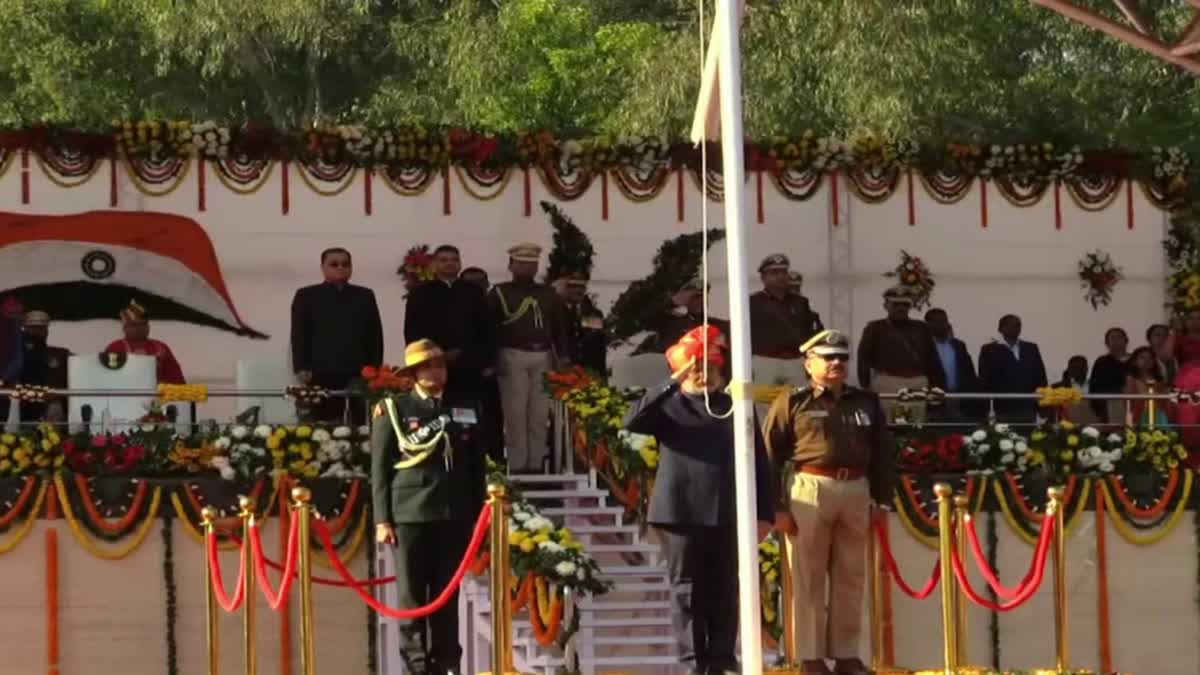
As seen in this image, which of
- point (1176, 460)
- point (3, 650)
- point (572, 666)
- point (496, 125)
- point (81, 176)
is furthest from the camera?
point (496, 125)

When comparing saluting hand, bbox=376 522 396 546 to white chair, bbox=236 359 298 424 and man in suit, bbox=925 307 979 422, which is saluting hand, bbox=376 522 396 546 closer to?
white chair, bbox=236 359 298 424

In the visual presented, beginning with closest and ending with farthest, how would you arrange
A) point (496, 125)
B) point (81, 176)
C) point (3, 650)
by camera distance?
point (3, 650) → point (81, 176) → point (496, 125)

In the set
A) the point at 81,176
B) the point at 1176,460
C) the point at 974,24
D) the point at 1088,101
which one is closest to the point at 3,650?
the point at 81,176

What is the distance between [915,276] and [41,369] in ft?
23.7

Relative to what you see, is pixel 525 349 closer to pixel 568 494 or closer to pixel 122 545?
pixel 568 494

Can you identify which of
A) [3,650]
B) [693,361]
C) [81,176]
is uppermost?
[81,176]

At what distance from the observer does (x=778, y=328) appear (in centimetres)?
2005

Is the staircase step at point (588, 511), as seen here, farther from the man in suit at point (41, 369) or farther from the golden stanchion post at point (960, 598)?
the man in suit at point (41, 369)

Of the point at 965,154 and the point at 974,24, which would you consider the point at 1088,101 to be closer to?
the point at 974,24

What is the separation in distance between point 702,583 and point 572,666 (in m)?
2.56

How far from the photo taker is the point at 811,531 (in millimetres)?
14211

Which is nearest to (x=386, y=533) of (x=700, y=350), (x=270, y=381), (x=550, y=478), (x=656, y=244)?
(x=700, y=350)

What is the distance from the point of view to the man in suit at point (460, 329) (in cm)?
1828

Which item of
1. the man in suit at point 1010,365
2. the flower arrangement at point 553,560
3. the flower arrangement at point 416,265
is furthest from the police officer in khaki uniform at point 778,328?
the flower arrangement at point 553,560
